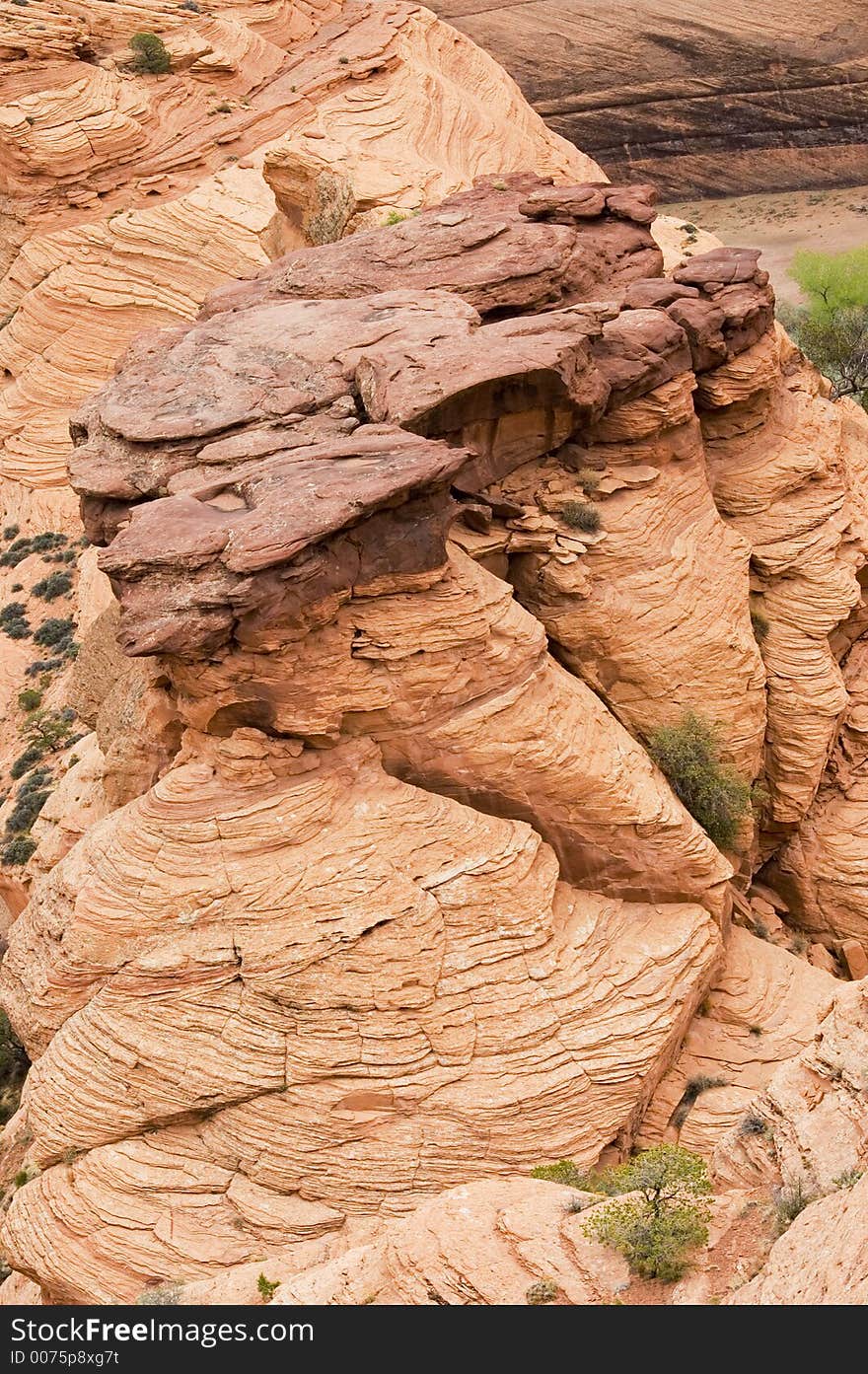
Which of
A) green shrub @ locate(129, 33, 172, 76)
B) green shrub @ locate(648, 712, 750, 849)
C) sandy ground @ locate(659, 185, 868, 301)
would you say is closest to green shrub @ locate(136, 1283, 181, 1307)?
green shrub @ locate(648, 712, 750, 849)

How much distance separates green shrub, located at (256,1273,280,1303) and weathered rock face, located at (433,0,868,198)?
72.5 metres

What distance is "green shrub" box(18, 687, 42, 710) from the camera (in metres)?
41.0

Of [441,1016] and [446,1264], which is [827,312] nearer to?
[441,1016]

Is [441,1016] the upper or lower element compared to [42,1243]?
upper

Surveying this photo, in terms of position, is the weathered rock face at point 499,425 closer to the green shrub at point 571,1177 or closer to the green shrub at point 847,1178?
the green shrub at point 571,1177

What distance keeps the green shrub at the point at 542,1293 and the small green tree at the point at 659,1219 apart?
33.1 inches

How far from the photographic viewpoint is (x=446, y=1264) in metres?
16.6

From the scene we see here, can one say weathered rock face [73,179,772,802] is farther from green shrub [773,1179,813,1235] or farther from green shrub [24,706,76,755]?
green shrub [24,706,76,755]

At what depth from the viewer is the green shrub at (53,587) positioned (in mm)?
44781

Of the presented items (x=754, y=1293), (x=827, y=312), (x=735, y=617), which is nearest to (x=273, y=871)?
(x=754, y=1293)

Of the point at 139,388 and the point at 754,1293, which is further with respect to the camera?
the point at 139,388

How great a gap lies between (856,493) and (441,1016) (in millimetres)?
18813

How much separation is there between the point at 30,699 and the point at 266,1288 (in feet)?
83.8

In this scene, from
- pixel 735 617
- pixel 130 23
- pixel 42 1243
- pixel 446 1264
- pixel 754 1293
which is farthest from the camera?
pixel 130 23
